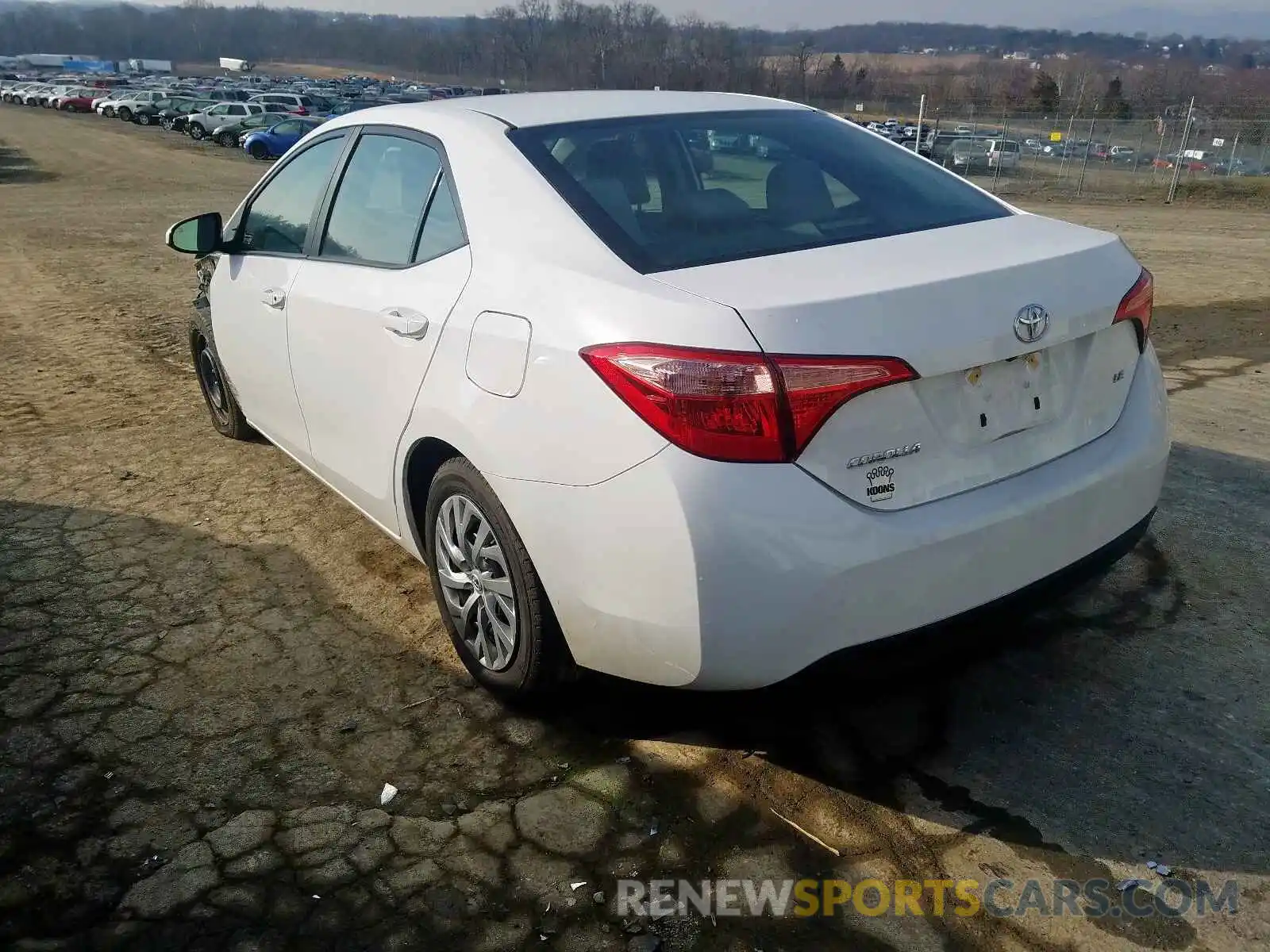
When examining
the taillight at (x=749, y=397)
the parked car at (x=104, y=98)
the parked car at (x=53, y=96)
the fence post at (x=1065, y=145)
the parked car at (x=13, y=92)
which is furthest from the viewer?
the parked car at (x=13, y=92)

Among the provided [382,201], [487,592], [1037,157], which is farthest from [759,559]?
[1037,157]

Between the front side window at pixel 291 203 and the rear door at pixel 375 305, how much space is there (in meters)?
0.18

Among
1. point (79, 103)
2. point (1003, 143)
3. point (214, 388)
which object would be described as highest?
point (1003, 143)

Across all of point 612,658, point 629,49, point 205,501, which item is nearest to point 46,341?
point 205,501

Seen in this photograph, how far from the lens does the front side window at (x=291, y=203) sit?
13.1ft

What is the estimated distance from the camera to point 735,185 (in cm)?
321

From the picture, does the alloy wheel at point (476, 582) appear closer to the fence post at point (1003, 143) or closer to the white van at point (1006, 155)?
the fence post at point (1003, 143)

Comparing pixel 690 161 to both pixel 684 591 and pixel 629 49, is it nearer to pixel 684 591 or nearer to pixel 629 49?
pixel 684 591

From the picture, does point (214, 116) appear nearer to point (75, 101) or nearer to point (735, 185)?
point (75, 101)

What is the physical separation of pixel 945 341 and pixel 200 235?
11.1 ft

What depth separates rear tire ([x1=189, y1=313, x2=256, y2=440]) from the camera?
535 centimetres

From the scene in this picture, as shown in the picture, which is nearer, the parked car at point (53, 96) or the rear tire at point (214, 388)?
the rear tire at point (214, 388)

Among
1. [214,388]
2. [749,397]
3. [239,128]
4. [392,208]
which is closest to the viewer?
[749,397]

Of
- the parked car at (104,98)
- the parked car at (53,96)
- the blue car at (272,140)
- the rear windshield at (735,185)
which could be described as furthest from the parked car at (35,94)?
the rear windshield at (735,185)
